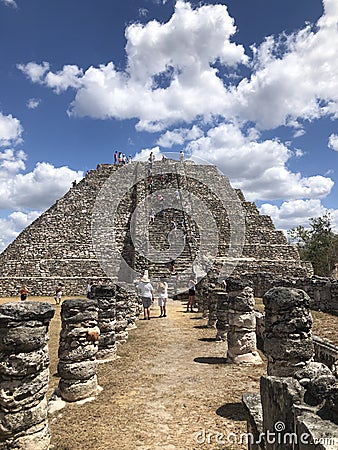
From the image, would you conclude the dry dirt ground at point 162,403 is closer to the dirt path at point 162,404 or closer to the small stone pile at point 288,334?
the dirt path at point 162,404

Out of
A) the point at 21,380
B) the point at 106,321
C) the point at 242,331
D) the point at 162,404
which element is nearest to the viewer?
the point at 21,380

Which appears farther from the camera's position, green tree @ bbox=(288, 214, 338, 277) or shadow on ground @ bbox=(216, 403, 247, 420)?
green tree @ bbox=(288, 214, 338, 277)

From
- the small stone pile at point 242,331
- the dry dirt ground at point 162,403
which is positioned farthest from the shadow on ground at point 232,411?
the small stone pile at point 242,331

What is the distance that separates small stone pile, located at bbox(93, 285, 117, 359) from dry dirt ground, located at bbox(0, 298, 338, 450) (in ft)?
1.21

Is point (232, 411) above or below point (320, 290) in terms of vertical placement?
below

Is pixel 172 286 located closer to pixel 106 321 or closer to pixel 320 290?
pixel 320 290

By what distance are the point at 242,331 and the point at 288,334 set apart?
2.75m

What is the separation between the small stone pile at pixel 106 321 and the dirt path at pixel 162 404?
380mm

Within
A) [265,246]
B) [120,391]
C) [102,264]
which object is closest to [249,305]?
[120,391]

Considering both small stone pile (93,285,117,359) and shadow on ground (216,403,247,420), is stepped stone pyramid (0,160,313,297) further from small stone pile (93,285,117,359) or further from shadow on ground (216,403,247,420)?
shadow on ground (216,403,247,420)

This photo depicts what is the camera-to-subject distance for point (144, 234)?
94.6 ft

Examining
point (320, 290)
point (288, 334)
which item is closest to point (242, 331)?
point (288, 334)

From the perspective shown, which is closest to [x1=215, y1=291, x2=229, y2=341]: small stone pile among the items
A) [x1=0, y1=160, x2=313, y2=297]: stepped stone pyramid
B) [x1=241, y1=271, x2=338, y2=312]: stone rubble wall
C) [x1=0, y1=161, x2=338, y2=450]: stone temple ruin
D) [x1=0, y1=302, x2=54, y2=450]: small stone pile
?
[x1=0, y1=161, x2=338, y2=450]: stone temple ruin

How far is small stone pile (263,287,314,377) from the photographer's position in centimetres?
542
